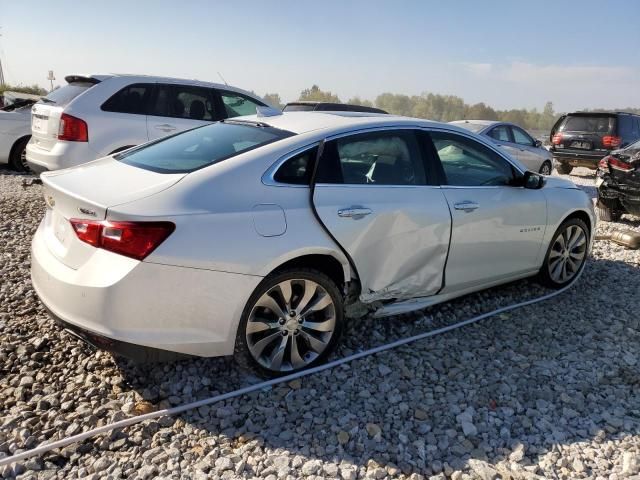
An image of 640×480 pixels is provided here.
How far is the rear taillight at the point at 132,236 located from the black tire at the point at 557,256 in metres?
3.46

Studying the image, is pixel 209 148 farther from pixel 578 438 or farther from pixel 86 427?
pixel 578 438

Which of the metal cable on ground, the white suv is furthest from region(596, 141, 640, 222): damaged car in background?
the white suv

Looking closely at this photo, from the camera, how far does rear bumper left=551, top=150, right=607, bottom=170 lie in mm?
13297

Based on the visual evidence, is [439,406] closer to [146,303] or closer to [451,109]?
[146,303]

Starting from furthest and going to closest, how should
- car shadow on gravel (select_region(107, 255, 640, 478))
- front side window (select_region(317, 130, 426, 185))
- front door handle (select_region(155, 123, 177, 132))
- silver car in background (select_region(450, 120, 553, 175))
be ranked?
silver car in background (select_region(450, 120, 553, 175)) < front door handle (select_region(155, 123, 177, 132)) < front side window (select_region(317, 130, 426, 185)) < car shadow on gravel (select_region(107, 255, 640, 478))

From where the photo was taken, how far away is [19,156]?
32.9 feet

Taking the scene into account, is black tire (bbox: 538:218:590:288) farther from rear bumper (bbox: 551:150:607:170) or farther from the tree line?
the tree line

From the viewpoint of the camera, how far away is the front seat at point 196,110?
7.80 metres

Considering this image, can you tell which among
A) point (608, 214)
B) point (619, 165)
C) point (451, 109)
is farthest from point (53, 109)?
point (451, 109)

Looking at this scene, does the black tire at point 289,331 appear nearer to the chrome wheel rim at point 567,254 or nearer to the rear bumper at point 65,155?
the chrome wheel rim at point 567,254

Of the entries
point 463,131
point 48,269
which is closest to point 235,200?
point 48,269

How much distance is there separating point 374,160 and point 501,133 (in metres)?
9.61

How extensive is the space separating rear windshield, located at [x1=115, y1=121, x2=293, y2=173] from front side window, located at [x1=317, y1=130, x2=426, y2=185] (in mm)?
329

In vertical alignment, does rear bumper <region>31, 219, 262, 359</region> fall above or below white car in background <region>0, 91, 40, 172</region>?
below
